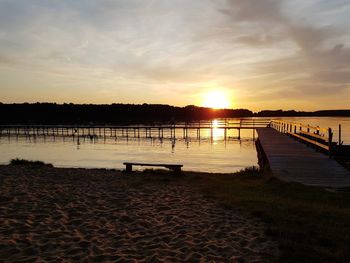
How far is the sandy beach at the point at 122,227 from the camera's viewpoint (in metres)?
5.85

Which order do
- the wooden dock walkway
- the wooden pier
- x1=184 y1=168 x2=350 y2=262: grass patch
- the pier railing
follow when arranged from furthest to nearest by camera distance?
the wooden pier, the pier railing, the wooden dock walkway, x1=184 y1=168 x2=350 y2=262: grass patch

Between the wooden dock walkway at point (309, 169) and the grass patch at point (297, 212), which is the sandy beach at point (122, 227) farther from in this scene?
the wooden dock walkway at point (309, 169)

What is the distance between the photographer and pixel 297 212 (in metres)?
8.06

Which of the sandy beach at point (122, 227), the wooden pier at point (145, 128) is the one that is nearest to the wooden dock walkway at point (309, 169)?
the sandy beach at point (122, 227)

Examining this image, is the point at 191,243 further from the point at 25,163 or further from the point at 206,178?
the point at 25,163

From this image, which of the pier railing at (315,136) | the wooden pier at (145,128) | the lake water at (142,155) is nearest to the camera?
the pier railing at (315,136)

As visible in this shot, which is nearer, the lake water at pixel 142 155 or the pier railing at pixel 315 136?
the pier railing at pixel 315 136

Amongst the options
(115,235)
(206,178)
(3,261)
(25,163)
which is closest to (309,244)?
(115,235)

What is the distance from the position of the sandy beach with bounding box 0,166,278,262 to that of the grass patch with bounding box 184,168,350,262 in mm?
333

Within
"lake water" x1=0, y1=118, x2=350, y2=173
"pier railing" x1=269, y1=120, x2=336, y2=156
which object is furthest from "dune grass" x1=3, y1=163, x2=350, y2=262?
"lake water" x1=0, y1=118, x2=350, y2=173

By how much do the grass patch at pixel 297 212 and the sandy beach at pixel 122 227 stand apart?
1.09ft

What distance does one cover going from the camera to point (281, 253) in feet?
18.9

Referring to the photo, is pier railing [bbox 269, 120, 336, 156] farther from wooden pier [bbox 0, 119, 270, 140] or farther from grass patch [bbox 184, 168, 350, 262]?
wooden pier [bbox 0, 119, 270, 140]

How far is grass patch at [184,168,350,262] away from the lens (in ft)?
19.1
